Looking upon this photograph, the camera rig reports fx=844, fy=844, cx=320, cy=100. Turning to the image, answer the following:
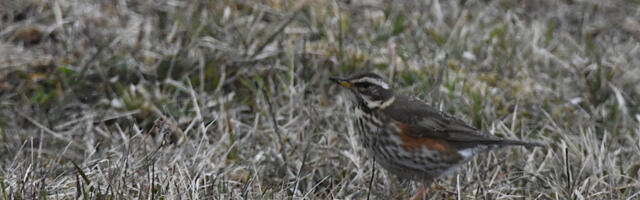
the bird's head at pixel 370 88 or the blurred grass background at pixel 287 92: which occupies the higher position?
the bird's head at pixel 370 88

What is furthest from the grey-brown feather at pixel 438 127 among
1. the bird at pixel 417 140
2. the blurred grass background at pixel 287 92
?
the blurred grass background at pixel 287 92

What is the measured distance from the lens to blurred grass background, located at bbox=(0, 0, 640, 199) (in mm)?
5148

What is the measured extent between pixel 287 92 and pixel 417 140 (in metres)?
1.45

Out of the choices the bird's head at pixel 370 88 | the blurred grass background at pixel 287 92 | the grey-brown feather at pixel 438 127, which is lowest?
the blurred grass background at pixel 287 92

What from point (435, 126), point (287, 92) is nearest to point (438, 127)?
point (435, 126)

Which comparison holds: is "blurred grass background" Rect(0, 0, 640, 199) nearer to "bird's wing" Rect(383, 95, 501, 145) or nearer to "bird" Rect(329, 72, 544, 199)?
"bird" Rect(329, 72, 544, 199)

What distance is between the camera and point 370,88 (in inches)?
208

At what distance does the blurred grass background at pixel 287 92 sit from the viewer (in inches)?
203

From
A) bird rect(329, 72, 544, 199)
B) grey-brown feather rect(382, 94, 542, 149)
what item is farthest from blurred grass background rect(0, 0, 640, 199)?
grey-brown feather rect(382, 94, 542, 149)

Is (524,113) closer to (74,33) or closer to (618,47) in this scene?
(618,47)

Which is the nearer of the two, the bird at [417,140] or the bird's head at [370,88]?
the bird at [417,140]

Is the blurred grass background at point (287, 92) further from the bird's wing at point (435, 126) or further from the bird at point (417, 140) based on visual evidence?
the bird's wing at point (435, 126)

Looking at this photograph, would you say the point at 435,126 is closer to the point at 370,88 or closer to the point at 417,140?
the point at 417,140

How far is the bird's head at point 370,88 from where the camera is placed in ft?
17.3
